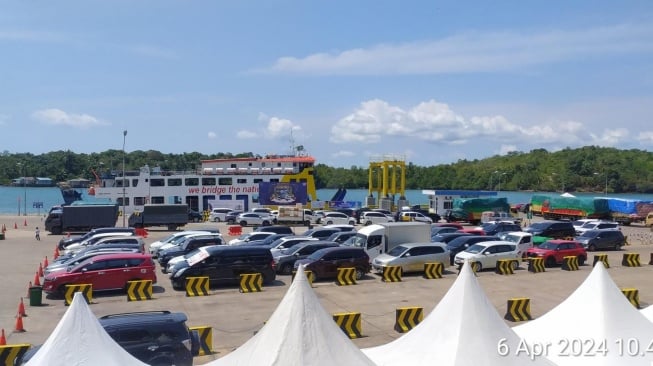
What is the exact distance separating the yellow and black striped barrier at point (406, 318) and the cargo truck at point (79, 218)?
106 feet

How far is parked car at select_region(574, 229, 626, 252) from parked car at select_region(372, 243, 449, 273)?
41.8 ft

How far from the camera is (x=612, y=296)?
10703 millimetres

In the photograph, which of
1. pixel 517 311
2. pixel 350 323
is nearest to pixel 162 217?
pixel 350 323

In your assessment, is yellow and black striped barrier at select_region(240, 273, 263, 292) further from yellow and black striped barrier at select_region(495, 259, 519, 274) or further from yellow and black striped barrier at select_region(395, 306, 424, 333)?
yellow and black striped barrier at select_region(495, 259, 519, 274)

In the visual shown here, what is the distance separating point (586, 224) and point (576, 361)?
116ft

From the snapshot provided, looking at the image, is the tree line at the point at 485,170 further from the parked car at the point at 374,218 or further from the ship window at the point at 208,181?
the parked car at the point at 374,218

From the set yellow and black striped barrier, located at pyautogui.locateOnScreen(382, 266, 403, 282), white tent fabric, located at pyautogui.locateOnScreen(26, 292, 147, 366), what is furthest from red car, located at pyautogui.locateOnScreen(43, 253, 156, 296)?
white tent fabric, located at pyautogui.locateOnScreen(26, 292, 147, 366)

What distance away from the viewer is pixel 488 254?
25469 millimetres

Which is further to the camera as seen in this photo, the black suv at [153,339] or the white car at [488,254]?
the white car at [488,254]

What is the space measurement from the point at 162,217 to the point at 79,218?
585 centimetres

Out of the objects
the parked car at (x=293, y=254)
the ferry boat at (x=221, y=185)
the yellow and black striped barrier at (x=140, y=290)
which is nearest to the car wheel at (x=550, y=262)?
the parked car at (x=293, y=254)

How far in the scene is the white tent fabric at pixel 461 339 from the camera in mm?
8906

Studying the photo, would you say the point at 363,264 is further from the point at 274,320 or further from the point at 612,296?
the point at 274,320

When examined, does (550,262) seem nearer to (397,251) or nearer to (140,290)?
(397,251)
